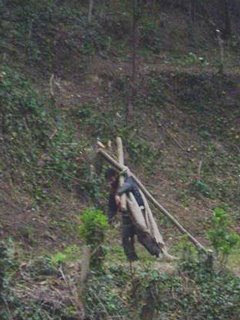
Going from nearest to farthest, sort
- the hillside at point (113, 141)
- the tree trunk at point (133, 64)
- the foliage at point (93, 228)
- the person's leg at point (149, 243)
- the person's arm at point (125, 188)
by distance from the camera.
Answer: the foliage at point (93, 228) → the hillside at point (113, 141) → the person's arm at point (125, 188) → the person's leg at point (149, 243) → the tree trunk at point (133, 64)

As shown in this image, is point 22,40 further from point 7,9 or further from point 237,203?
point 237,203

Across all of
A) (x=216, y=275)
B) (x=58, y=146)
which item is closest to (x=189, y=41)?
(x=58, y=146)

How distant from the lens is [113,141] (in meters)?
21.0

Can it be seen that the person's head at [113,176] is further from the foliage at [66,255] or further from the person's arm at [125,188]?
the foliage at [66,255]

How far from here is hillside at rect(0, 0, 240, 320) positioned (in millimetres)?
13773

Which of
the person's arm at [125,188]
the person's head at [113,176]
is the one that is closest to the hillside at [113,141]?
the person's head at [113,176]

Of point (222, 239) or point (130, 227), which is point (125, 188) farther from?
point (222, 239)

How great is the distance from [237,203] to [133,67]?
166 inches

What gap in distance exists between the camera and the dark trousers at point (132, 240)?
48.0ft

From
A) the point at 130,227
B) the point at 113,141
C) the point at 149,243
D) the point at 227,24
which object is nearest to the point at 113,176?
the point at 130,227

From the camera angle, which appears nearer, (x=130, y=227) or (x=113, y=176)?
(x=130, y=227)

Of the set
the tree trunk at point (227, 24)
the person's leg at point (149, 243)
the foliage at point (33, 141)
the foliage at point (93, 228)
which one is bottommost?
the tree trunk at point (227, 24)

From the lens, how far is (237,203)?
21.7 metres

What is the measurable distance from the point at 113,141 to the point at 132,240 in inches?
253
